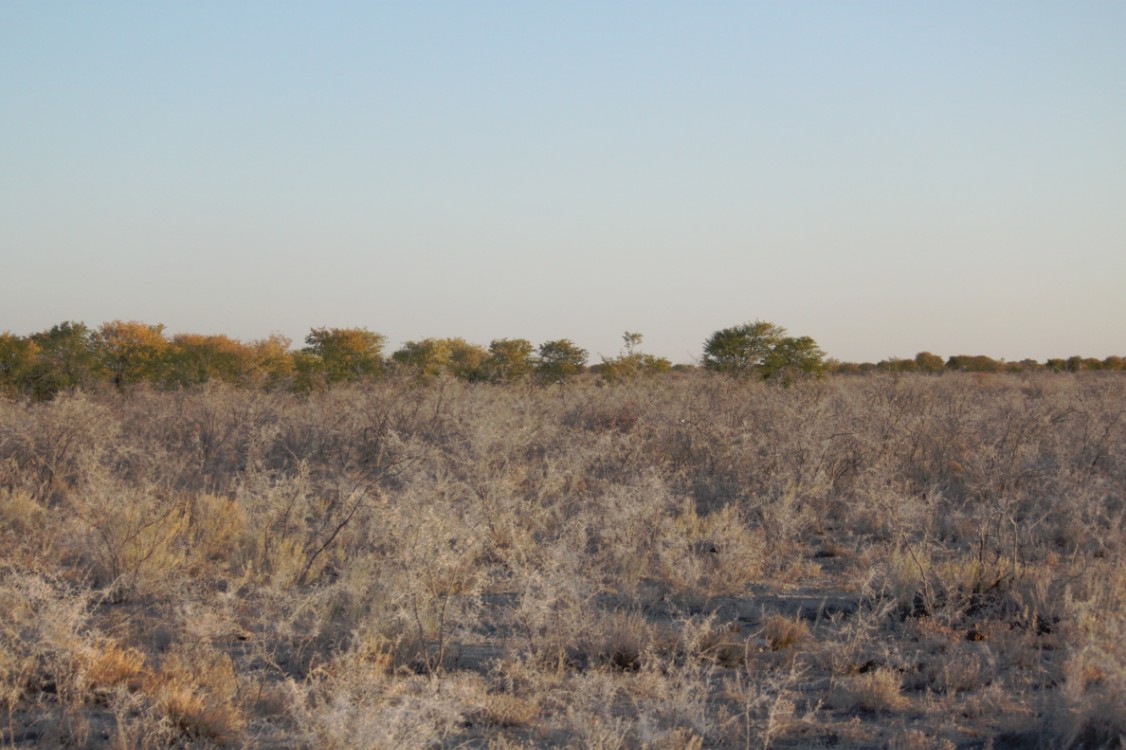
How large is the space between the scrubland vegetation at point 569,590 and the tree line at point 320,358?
10.5 m

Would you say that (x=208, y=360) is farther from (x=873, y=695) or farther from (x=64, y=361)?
(x=873, y=695)

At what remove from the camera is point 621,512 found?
7.14 meters

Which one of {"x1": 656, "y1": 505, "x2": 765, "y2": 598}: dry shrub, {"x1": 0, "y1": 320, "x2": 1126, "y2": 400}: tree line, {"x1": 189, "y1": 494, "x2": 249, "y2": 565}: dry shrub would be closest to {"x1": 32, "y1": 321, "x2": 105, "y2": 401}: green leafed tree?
{"x1": 0, "y1": 320, "x2": 1126, "y2": 400}: tree line

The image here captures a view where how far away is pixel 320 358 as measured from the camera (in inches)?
1001

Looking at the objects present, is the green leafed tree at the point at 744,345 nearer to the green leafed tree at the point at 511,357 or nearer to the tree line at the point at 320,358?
the tree line at the point at 320,358

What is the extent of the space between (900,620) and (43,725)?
16.1 ft

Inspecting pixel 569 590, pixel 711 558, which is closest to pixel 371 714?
pixel 569 590

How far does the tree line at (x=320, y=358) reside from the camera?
856 inches

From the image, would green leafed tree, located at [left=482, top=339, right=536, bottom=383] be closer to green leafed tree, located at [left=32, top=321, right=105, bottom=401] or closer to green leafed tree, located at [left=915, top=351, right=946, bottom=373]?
green leafed tree, located at [left=32, top=321, right=105, bottom=401]

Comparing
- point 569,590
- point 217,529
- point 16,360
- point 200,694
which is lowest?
point 200,694

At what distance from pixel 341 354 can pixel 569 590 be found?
2094 centimetres

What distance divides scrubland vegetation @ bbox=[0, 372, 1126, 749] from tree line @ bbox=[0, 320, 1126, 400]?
1051cm

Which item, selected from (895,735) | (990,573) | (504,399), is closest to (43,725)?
(895,735)

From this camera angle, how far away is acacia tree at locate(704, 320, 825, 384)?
2472 centimetres
